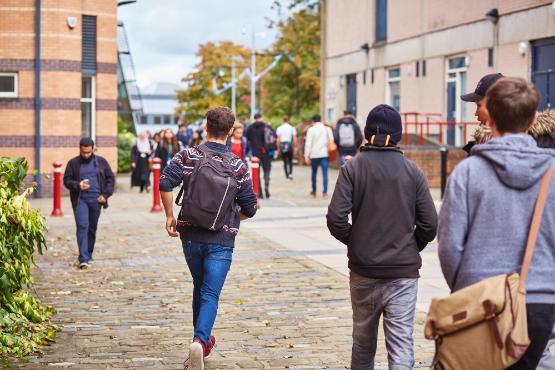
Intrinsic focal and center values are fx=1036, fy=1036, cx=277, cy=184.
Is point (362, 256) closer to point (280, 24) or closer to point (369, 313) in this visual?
point (369, 313)

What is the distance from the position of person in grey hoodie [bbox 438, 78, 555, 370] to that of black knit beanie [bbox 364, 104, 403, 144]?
1.48 m

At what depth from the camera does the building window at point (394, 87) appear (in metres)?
35.0

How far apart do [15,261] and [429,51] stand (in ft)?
83.6

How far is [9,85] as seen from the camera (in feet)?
77.8

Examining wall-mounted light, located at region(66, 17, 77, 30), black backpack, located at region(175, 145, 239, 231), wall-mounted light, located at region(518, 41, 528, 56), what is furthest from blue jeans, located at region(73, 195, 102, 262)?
wall-mounted light, located at region(518, 41, 528, 56)

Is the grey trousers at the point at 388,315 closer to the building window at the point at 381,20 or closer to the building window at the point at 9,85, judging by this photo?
the building window at the point at 9,85

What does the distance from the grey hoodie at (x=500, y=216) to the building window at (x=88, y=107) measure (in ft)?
71.2

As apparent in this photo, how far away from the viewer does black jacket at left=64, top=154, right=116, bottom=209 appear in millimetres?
12109

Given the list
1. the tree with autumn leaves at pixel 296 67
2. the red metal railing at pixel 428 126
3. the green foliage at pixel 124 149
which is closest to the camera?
the red metal railing at pixel 428 126

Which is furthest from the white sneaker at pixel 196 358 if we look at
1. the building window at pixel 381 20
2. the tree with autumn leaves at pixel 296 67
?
the tree with autumn leaves at pixel 296 67

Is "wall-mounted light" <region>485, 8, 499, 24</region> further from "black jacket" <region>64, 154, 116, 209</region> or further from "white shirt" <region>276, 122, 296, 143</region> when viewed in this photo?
"black jacket" <region>64, 154, 116, 209</region>

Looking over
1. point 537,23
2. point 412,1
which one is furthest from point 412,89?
point 537,23

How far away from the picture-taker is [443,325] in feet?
13.1

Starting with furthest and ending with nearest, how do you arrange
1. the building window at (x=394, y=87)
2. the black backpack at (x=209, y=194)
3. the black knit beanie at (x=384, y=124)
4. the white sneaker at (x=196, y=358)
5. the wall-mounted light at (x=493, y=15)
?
the building window at (x=394, y=87), the wall-mounted light at (x=493, y=15), the black backpack at (x=209, y=194), the white sneaker at (x=196, y=358), the black knit beanie at (x=384, y=124)
